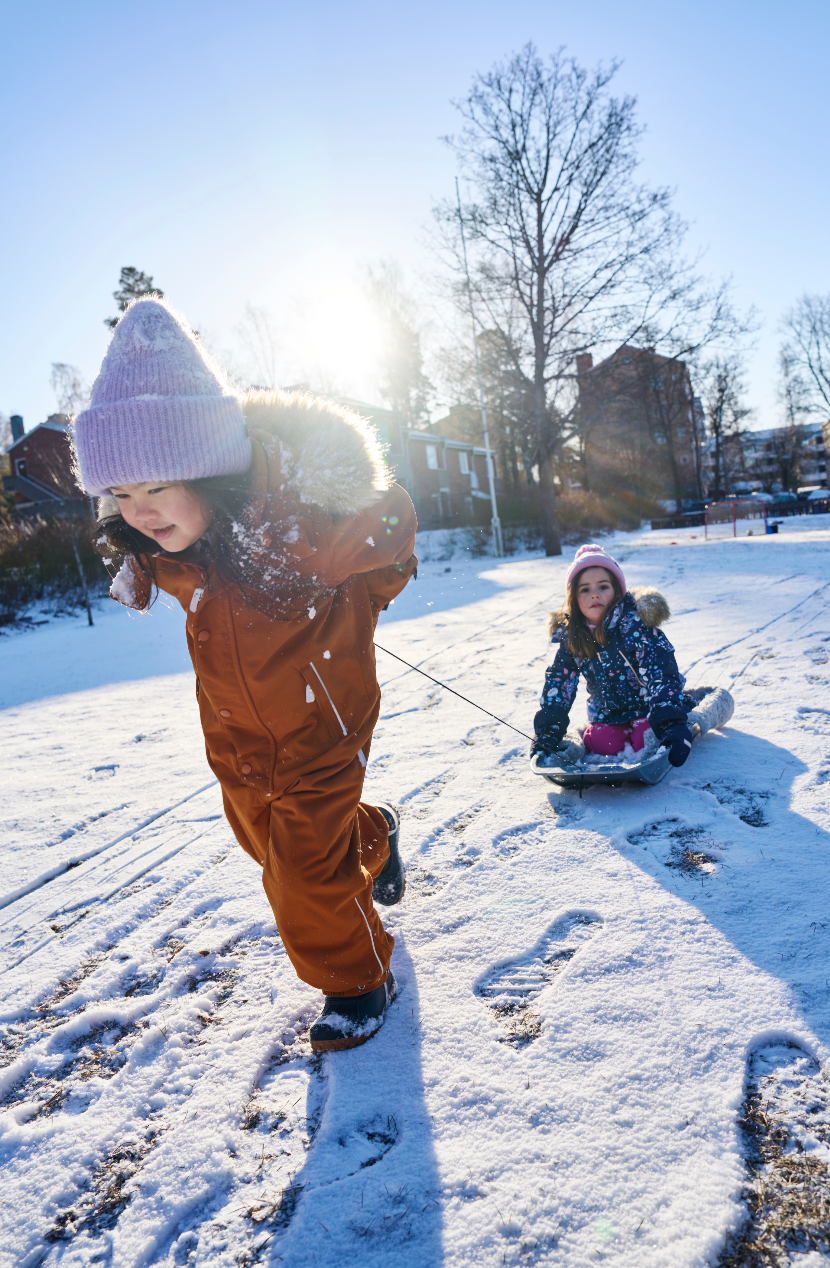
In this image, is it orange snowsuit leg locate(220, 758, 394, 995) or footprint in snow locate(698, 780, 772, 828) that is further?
footprint in snow locate(698, 780, 772, 828)

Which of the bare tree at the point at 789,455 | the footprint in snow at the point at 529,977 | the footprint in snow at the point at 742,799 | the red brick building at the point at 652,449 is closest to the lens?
the footprint in snow at the point at 529,977

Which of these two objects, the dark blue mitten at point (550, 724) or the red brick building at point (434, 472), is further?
the red brick building at point (434, 472)

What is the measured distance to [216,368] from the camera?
5.71 ft

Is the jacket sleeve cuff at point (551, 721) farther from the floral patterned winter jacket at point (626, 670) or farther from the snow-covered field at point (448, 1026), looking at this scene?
the snow-covered field at point (448, 1026)

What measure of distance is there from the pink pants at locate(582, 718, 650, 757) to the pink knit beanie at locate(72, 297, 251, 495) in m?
2.01

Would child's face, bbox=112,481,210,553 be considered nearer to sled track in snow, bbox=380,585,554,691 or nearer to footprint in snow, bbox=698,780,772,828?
footprint in snow, bbox=698,780,772,828

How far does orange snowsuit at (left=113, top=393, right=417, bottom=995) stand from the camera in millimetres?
1580

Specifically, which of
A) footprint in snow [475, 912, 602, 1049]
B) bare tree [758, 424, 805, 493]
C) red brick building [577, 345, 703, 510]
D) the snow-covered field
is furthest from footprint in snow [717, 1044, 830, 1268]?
bare tree [758, 424, 805, 493]

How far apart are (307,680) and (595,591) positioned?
166 cm

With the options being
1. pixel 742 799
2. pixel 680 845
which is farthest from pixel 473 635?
pixel 680 845

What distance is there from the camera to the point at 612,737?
3.01 metres

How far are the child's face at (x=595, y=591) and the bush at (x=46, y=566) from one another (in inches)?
425

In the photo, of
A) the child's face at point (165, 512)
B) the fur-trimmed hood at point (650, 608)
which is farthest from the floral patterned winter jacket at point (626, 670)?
the child's face at point (165, 512)

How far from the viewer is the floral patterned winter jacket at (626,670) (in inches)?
112
